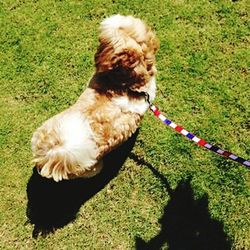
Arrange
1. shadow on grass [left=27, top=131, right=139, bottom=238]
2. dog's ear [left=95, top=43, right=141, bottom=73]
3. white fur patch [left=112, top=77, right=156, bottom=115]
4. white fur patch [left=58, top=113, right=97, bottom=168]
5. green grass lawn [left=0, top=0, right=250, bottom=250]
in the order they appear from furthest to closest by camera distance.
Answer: shadow on grass [left=27, top=131, right=139, bottom=238] < green grass lawn [left=0, top=0, right=250, bottom=250] < white fur patch [left=112, top=77, right=156, bottom=115] < dog's ear [left=95, top=43, right=141, bottom=73] < white fur patch [left=58, top=113, right=97, bottom=168]

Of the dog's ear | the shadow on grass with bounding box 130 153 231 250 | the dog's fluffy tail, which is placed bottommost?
the shadow on grass with bounding box 130 153 231 250

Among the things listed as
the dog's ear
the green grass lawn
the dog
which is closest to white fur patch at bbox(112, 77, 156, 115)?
the dog

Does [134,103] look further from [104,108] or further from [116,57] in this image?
[116,57]

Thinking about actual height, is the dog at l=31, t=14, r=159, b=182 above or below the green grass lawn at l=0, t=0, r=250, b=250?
above

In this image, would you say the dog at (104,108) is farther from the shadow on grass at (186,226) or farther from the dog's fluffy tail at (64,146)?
the shadow on grass at (186,226)

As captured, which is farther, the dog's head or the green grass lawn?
the green grass lawn

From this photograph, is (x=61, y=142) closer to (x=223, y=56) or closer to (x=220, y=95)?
(x=220, y=95)

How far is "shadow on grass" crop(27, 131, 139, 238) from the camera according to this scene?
225 inches

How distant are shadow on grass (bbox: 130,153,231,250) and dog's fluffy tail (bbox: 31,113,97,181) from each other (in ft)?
5.08

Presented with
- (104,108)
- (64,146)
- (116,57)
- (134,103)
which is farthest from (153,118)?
(64,146)

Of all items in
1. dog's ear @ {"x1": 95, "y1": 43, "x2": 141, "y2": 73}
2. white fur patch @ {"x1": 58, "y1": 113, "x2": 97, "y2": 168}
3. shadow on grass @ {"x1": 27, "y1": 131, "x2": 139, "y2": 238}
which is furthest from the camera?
shadow on grass @ {"x1": 27, "y1": 131, "x2": 139, "y2": 238}

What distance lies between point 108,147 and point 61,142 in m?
0.65

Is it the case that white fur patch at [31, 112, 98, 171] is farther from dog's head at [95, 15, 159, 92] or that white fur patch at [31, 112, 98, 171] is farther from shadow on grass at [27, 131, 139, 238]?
shadow on grass at [27, 131, 139, 238]

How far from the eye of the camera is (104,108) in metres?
4.63
